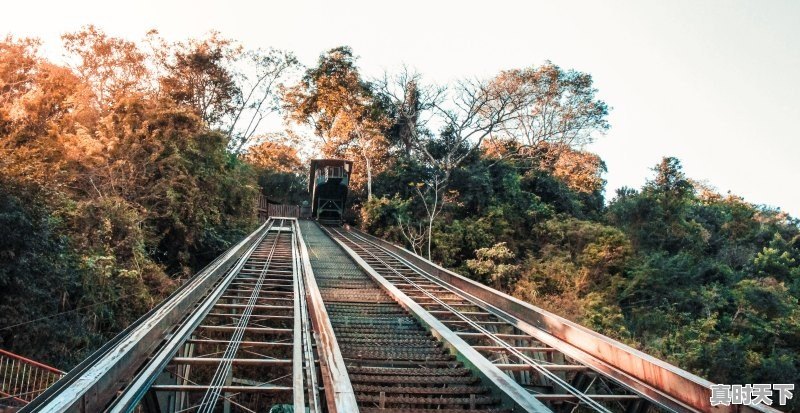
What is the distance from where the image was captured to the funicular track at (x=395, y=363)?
4.28 metres

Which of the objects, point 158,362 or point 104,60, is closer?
point 158,362

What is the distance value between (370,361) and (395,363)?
0.83ft

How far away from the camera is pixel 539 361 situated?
5.43 meters

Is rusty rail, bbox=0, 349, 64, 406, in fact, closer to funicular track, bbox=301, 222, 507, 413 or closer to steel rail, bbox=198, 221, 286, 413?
steel rail, bbox=198, 221, 286, 413

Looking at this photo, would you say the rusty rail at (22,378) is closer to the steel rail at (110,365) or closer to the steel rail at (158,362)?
the steel rail at (158,362)

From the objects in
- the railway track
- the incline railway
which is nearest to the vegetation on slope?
the incline railway

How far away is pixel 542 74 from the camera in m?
31.2

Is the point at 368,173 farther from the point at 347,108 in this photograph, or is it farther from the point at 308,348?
the point at 308,348

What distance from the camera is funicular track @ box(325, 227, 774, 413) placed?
4188 mm

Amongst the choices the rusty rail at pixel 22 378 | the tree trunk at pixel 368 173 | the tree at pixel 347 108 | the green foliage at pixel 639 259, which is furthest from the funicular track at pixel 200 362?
the tree at pixel 347 108

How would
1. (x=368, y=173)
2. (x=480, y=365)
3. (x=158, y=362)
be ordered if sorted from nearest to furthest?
(x=158, y=362) → (x=480, y=365) → (x=368, y=173)

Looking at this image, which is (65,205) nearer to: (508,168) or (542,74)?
(508,168)

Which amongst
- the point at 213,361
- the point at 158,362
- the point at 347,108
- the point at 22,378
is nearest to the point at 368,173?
the point at 347,108

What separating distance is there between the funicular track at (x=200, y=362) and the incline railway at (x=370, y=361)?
0.06ft
